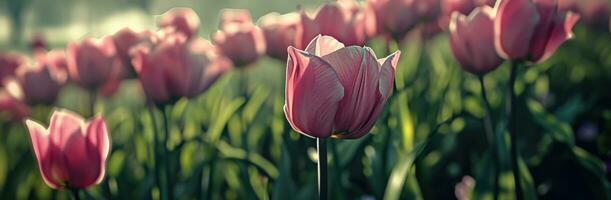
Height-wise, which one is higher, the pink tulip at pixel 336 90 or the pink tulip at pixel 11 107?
the pink tulip at pixel 336 90

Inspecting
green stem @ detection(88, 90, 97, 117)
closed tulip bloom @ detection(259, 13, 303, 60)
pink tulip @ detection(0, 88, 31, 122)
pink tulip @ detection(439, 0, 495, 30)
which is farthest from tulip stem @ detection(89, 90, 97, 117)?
pink tulip @ detection(439, 0, 495, 30)

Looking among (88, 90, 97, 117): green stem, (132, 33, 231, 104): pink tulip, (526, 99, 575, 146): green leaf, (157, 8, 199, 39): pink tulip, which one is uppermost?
(132, 33, 231, 104): pink tulip

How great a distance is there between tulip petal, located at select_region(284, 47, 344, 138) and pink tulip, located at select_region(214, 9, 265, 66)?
22.8 inches

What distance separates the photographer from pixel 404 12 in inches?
48.4

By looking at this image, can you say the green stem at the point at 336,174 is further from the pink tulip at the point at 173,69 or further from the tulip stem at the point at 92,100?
the tulip stem at the point at 92,100

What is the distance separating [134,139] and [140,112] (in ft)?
0.14

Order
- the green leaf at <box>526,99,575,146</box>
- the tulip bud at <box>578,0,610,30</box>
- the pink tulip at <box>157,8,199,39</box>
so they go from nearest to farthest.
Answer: the green leaf at <box>526,99,575,146</box> → the pink tulip at <box>157,8,199,39</box> → the tulip bud at <box>578,0,610,30</box>

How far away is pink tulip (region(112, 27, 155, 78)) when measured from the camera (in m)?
1.16

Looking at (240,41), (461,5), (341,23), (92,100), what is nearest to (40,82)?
(92,100)

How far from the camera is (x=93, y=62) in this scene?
120 centimetres

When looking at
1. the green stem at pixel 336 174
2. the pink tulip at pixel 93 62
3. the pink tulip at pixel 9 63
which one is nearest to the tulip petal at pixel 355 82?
the green stem at pixel 336 174

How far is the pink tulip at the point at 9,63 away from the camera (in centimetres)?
137

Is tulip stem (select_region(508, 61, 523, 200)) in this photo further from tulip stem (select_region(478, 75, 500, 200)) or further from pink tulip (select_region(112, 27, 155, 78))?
pink tulip (select_region(112, 27, 155, 78))

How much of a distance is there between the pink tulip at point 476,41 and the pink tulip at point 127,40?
0.43 m
